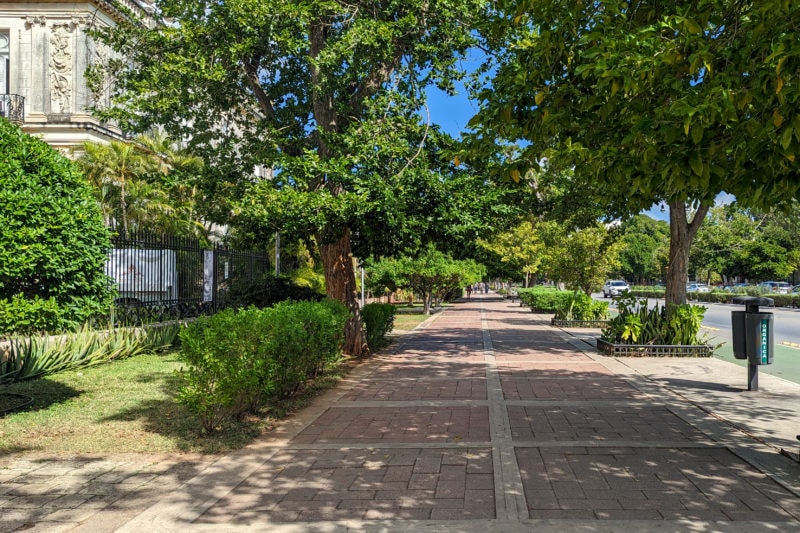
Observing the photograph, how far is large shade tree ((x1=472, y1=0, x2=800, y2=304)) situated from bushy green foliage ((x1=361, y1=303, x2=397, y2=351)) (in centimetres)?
881

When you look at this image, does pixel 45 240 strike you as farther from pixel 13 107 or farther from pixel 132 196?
pixel 13 107

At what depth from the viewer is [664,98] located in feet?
17.8

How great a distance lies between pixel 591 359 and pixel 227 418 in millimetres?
8209

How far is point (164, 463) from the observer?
18.5 ft

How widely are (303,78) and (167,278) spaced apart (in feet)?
20.3

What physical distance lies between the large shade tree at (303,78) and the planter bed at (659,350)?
5.35 meters

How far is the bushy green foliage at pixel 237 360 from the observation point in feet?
20.0

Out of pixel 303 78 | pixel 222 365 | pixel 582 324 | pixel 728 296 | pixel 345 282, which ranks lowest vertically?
pixel 582 324

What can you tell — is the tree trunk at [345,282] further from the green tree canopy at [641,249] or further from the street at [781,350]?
the green tree canopy at [641,249]

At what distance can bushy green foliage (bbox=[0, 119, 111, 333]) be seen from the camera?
6684 millimetres

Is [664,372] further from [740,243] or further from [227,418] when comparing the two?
[740,243]

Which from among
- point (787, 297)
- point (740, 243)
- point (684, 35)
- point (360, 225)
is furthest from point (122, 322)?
point (740, 243)

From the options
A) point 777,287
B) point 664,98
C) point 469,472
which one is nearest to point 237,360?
point 469,472

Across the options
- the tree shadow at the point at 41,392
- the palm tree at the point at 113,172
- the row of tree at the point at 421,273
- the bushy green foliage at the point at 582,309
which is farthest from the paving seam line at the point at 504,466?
the palm tree at the point at 113,172
